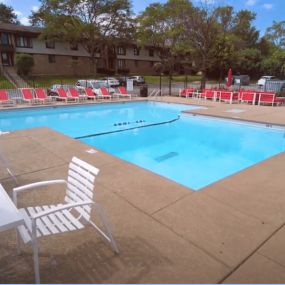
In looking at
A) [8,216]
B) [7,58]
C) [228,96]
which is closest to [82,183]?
[8,216]

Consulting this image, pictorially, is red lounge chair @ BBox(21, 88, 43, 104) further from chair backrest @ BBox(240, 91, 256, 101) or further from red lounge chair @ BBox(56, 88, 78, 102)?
chair backrest @ BBox(240, 91, 256, 101)

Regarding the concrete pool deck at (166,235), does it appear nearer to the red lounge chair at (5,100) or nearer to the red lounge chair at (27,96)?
the red lounge chair at (5,100)

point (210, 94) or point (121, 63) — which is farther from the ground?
point (121, 63)

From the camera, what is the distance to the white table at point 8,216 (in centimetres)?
168

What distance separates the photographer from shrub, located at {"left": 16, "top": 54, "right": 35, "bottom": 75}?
26.6m

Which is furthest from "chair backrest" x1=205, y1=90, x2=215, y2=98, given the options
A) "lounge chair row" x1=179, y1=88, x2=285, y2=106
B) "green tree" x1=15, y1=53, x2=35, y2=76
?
"green tree" x1=15, y1=53, x2=35, y2=76

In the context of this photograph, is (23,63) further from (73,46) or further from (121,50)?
(121,50)

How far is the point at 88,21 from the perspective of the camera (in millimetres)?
30859

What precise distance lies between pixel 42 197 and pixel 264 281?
2681 mm

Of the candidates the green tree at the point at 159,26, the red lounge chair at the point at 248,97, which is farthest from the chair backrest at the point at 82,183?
the green tree at the point at 159,26

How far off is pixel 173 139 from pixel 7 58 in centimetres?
2864

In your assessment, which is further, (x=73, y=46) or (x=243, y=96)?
(x=73, y=46)

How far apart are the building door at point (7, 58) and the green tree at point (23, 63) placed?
3793 mm

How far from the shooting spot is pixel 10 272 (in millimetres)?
2102
